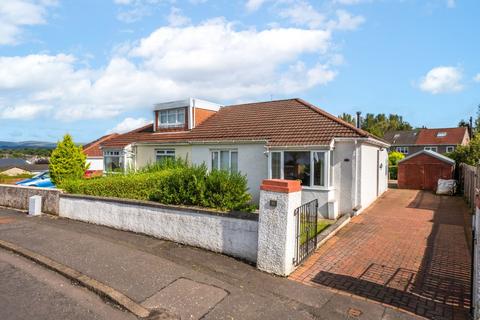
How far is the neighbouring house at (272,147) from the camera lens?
12031 mm

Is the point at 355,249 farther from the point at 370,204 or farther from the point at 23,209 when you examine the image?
the point at 23,209

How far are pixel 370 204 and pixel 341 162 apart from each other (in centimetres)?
382

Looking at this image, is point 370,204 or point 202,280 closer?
point 202,280

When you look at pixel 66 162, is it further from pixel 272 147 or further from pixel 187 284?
pixel 187 284

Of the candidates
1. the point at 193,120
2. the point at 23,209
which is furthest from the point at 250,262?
the point at 193,120

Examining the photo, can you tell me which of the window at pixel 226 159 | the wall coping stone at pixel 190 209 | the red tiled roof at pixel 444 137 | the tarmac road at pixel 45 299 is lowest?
the tarmac road at pixel 45 299

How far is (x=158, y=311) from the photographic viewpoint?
4.95m

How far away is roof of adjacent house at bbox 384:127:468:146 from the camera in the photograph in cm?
4794

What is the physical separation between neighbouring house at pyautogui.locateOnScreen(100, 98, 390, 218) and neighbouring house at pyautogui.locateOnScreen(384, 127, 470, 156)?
36812mm

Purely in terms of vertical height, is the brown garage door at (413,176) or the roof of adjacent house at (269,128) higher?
the roof of adjacent house at (269,128)

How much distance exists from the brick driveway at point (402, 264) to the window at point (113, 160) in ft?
49.1

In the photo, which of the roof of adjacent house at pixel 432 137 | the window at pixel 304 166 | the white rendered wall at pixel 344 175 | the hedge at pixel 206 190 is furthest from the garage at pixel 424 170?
the roof of adjacent house at pixel 432 137

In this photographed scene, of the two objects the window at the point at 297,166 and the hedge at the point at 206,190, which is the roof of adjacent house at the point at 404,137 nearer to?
the window at the point at 297,166

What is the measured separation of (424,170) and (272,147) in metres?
13.3
